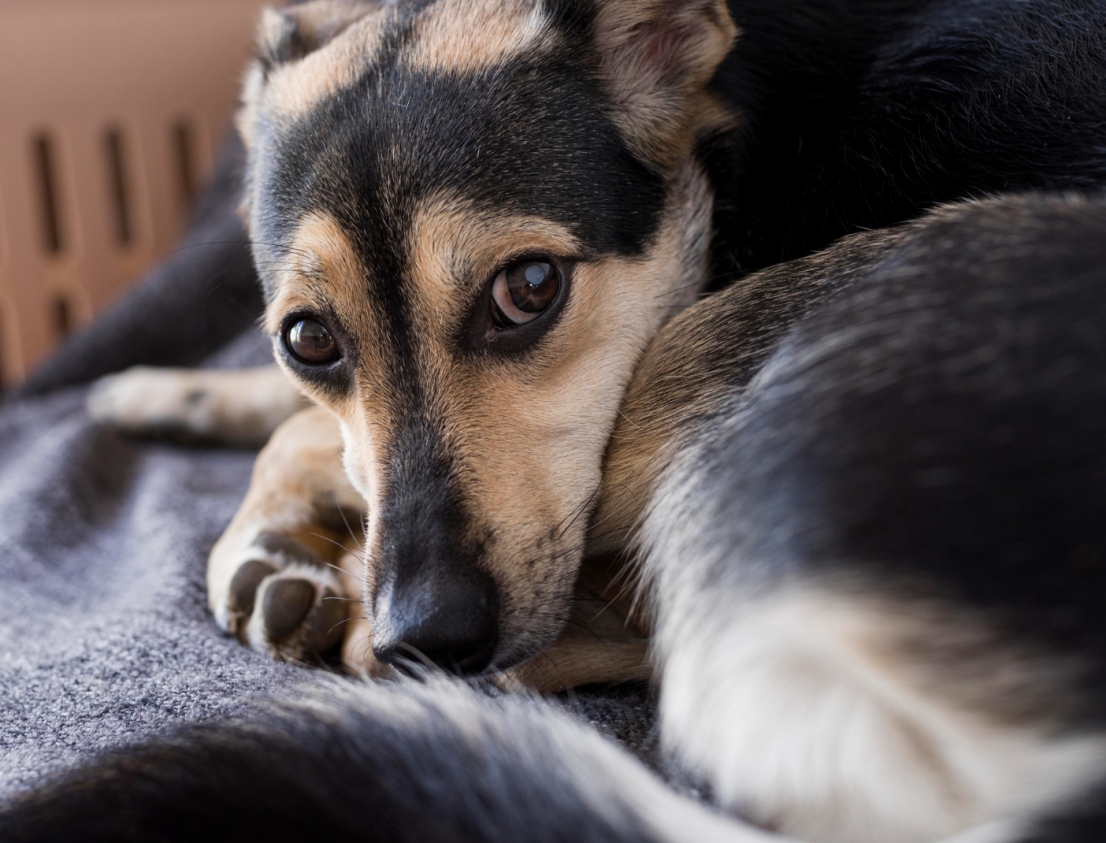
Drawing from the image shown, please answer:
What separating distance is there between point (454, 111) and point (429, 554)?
21.4 inches

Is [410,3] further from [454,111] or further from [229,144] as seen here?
[229,144]

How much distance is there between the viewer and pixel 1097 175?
3.83 ft

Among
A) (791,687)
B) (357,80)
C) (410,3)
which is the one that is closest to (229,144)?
(410,3)

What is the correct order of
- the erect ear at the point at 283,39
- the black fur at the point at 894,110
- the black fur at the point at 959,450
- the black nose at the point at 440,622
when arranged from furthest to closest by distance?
the erect ear at the point at 283,39, the black fur at the point at 894,110, the black nose at the point at 440,622, the black fur at the point at 959,450

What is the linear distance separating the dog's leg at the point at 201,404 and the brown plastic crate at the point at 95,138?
101 cm

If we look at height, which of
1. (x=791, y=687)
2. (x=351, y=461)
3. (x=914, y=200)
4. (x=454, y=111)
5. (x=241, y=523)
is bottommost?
(x=241, y=523)

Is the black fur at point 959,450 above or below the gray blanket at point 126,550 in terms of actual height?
above

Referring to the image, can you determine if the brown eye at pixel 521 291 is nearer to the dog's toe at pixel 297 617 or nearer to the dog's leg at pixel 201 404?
Answer: the dog's toe at pixel 297 617

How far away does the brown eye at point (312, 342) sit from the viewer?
1.33 m

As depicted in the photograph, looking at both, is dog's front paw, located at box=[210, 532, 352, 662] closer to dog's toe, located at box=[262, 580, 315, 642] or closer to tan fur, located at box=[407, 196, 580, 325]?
dog's toe, located at box=[262, 580, 315, 642]

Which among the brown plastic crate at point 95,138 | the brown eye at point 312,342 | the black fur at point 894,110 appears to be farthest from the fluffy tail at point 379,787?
the brown plastic crate at point 95,138

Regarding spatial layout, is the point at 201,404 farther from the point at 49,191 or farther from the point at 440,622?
the point at 49,191

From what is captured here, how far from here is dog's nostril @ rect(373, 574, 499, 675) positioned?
3.43 feet

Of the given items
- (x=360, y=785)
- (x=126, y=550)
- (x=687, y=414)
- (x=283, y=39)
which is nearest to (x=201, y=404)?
(x=126, y=550)
